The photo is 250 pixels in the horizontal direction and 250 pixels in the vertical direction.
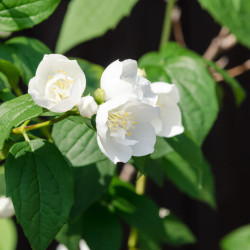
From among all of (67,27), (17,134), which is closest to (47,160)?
(17,134)

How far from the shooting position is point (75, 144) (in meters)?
0.88

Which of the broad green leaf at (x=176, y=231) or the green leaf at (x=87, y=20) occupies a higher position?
the green leaf at (x=87, y=20)

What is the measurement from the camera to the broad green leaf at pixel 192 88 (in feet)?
3.51

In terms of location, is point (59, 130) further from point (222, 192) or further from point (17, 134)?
point (222, 192)

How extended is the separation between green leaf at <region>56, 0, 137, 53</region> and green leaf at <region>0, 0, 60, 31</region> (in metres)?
0.53

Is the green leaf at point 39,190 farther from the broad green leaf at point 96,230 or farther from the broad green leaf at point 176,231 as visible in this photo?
the broad green leaf at point 176,231

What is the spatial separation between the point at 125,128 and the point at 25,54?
17.0 inches

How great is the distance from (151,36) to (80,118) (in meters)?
1.54

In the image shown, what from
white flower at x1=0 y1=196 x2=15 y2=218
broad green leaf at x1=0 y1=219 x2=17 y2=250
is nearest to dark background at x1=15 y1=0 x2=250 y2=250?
broad green leaf at x1=0 y1=219 x2=17 y2=250

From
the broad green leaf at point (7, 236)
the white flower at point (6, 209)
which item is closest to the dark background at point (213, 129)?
the broad green leaf at point (7, 236)

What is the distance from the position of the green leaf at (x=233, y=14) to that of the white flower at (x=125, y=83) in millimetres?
677

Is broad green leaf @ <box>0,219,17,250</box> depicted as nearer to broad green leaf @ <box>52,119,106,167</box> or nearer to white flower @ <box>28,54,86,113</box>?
broad green leaf @ <box>52,119,106,167</box>

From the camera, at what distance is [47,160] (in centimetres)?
76

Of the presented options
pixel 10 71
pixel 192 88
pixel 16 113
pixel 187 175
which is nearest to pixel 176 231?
pixel 187 175
